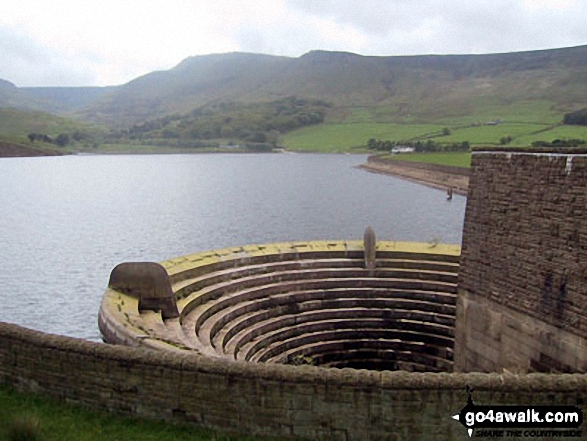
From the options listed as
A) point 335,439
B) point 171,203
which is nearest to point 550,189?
point 335,439

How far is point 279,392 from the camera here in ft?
27.9

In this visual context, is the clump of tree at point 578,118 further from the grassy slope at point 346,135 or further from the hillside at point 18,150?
the hillside at point 18,150

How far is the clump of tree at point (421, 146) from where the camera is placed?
112250 millimetres

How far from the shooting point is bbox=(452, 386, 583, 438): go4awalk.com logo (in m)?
7.98

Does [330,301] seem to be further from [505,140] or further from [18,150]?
[18,150]

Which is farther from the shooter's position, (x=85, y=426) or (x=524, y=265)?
(x=524, y=265)

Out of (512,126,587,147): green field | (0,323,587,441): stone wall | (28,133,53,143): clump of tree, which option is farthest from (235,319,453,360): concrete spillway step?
(28,133,53,143): clump of tree

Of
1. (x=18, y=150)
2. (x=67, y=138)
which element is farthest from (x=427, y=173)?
(x=67, y=138)

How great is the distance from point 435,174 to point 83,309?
68246 millimetres

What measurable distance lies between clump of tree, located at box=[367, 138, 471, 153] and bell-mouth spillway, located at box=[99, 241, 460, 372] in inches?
3572

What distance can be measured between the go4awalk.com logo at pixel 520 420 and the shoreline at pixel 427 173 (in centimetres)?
5852

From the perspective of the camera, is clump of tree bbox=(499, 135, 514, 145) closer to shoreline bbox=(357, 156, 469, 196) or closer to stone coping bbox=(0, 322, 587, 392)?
shoreline bbox=(357, 156, 469, 196)

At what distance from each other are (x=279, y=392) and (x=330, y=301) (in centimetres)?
1403

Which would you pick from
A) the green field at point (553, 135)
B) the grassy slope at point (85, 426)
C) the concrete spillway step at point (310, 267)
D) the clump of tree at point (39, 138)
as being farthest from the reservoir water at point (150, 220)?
the clump of tree at point (39, 138)
